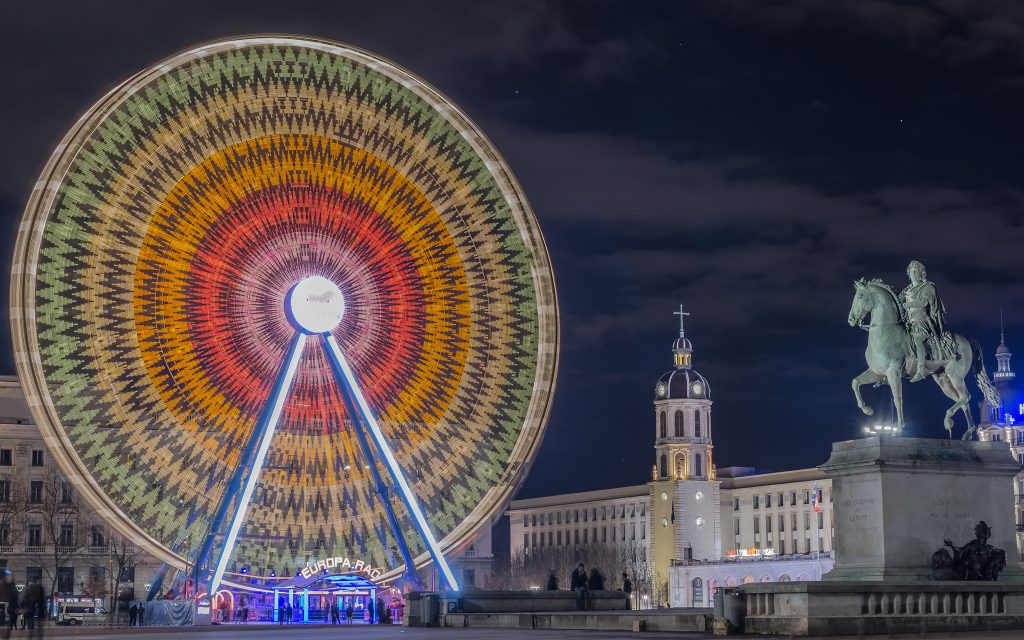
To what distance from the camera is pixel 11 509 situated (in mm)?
99188

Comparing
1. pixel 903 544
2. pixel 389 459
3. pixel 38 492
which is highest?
pixel 38 492

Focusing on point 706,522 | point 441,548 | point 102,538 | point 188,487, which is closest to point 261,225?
point 188,487

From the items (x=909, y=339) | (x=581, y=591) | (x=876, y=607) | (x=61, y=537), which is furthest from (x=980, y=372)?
(x=61, y=537)

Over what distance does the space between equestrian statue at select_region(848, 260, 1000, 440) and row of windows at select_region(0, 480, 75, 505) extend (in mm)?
80012

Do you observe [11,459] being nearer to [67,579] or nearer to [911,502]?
[67,579]

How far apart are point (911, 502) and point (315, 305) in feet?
60.3

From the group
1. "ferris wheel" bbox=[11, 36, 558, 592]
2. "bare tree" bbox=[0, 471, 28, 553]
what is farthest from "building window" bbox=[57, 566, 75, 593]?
"ferris wheel" bbox=[11, 36, 558, 592]

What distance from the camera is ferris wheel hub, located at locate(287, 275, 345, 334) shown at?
156 feet

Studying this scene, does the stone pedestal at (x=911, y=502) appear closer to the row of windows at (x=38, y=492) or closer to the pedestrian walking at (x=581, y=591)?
the pedestrian walking at (x=581, y=591)

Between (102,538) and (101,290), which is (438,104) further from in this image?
(102,538)

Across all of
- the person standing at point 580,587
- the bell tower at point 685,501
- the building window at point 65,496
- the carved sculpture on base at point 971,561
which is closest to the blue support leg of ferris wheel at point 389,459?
the person standing at point 580,587

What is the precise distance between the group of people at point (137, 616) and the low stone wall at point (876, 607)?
2624cm

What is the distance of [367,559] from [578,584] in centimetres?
1276

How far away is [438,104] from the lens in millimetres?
49625
